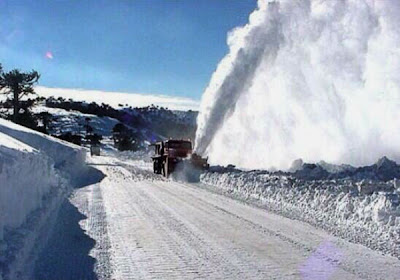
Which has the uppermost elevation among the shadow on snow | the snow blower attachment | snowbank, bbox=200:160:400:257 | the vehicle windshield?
the vehicle windshield

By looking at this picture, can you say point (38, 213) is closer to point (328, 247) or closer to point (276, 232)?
point (276, 232)

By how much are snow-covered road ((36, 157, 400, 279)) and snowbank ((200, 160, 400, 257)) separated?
64cm

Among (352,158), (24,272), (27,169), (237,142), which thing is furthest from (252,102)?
(24,272)

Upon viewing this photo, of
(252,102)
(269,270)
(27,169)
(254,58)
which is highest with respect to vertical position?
(254,58)

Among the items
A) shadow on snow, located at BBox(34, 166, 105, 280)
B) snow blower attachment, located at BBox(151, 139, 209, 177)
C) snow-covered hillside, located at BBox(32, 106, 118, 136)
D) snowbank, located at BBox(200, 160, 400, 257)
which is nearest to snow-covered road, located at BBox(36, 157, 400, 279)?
shadow on snow, located at BBox(34, 166, 105, 280)

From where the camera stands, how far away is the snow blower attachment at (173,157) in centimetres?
2733

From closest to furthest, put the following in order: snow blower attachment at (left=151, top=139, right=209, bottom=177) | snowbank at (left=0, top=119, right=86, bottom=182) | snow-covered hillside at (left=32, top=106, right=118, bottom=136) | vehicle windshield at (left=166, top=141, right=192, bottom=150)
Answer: snow blower attachment at (left=151, top=139, right=209, bottom=177) → vehicle windshield at (left=166, top=141, right=192, bottom=150) → snowbank at (left=0, top=119, right=86, bottom=182) → snow-covered hillside at (left=32, top=106, right=118, bottom=136)

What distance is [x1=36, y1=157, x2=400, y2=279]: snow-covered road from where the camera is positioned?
706cm

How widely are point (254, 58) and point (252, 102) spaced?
4445 millimetres

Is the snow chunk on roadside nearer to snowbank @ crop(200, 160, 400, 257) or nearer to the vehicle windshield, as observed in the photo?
snowbank @ crop(200, 160, 400, 257)

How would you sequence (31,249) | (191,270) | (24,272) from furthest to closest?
(31,249) < (191,270) < (24,272)

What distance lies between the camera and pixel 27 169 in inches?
480

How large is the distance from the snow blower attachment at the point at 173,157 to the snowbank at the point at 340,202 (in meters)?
6.44

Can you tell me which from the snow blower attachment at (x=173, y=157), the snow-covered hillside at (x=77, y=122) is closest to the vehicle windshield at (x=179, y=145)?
the snow blower attachment at (x=173, y=157)
